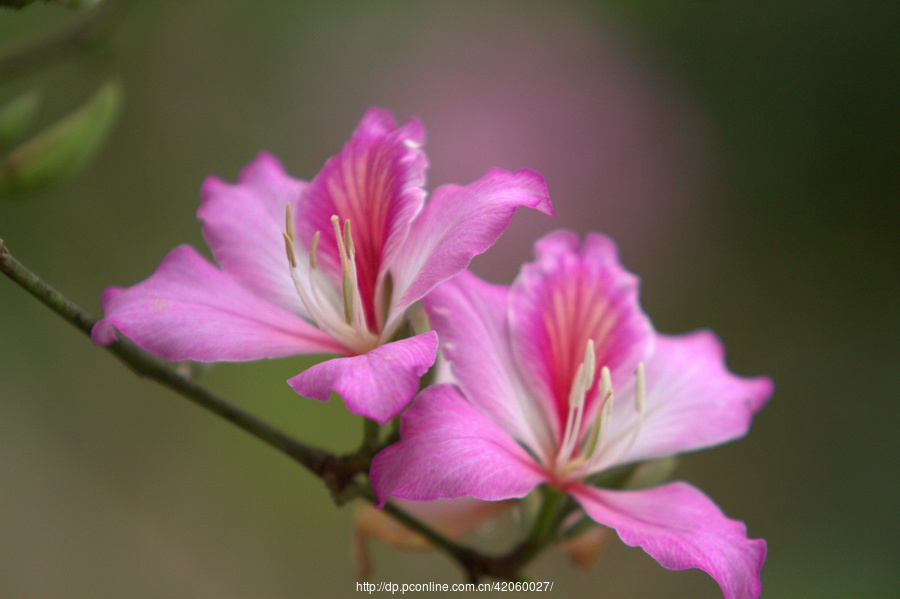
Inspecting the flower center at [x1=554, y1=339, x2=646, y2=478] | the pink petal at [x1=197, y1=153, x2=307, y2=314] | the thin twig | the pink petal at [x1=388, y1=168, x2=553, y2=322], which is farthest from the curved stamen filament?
the thin twig

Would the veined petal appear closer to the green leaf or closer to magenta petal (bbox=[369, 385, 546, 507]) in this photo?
magenta petal (bbox=[369, 385, 546, 507])

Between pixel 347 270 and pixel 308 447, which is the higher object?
pixel 347 270

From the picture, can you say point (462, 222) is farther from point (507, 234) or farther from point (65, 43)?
point (507, 234)

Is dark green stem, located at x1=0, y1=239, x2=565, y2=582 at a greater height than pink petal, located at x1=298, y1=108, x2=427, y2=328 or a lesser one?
lesser

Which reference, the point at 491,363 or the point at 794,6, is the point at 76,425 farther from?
the point at 794,6

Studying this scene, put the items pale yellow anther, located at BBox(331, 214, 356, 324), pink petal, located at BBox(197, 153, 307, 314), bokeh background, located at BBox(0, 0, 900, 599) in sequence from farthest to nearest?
1. bokeh background, located at BBox(0, 0, 900, 599)
2. pink petal, located at BBox(197, 153, 307, 314)
3. pale yellow anther, located at BBox(331, 214, 356, 324)

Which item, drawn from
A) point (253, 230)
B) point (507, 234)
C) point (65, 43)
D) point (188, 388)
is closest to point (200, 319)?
point (188, 388)

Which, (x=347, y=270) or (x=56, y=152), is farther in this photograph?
(x=56, y=152)
